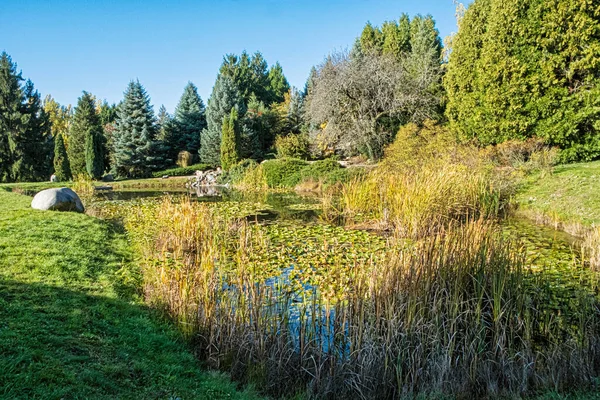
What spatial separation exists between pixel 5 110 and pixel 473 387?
26.9 meters

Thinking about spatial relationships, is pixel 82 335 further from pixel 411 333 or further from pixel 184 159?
pixel 184 159

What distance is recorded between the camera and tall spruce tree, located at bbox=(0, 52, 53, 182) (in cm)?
2223

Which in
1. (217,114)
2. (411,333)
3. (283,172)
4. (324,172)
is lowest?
(411,333)

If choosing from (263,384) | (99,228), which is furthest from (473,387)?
(99,228)

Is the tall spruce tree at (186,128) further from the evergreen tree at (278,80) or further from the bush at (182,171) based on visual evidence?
the evergreen tree at (278,80)

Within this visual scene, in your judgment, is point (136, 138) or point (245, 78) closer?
point (136, 138)

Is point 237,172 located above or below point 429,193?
above

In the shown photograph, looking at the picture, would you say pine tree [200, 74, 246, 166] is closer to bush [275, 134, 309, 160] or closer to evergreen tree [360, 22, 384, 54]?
bush [275, 134, 309, 160]

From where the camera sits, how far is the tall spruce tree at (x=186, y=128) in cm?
2911

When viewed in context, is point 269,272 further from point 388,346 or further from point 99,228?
point 99,228

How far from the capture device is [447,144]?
40.0 feet

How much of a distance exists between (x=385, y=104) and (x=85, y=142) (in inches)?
688

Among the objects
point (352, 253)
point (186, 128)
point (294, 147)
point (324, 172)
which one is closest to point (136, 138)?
point (186, 128)

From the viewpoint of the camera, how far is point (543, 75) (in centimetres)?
1198
